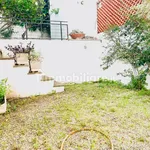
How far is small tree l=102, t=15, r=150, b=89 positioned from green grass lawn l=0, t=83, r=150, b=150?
1.12 meters

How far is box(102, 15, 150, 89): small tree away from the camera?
638cm

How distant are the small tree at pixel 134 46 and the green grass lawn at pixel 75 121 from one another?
1.12 metres

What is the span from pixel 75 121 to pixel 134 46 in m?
4.09

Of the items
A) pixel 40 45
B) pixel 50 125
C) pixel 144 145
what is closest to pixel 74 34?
pixel 40 45

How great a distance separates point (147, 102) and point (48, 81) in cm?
321

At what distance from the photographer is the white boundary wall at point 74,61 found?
7840 millimetres

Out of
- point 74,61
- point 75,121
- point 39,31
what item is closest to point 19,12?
point 39,31

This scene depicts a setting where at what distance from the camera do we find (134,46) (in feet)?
22.3

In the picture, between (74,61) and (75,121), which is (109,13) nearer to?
(74,61)

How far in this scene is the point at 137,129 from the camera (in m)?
3.59

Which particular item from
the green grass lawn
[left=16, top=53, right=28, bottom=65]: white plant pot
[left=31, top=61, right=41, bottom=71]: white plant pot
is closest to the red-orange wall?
[left=31, top=61, right=41, bottom=71]: white plant pot

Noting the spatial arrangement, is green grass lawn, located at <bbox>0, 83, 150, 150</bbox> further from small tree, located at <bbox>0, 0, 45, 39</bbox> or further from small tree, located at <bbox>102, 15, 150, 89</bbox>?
small tree, located at <bbox>0, 0, 45, 39</bbox>

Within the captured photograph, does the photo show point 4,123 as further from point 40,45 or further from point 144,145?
point 40,45

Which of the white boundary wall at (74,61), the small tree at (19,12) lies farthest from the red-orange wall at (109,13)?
the small tree at (19,12)
